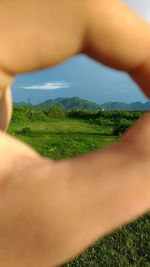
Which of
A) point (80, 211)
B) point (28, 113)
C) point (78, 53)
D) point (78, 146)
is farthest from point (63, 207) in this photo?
point (28, 113)

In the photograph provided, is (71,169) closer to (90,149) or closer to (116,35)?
(116,35)

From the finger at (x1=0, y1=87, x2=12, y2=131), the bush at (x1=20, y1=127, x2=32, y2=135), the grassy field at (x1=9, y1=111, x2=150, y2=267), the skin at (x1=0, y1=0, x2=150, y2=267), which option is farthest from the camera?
the bush at (x1=20, y1=127, x2=32, y2=135)

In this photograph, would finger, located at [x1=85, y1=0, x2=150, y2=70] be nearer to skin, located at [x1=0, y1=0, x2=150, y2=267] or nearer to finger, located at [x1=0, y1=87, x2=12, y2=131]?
skin, located at [x1=0, y1=0, x2=150, y2=267]

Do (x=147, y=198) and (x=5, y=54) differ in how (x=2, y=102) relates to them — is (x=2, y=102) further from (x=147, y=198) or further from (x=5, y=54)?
(x=147, y=198)

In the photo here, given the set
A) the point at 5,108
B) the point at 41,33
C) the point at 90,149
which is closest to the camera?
the point at 41,33

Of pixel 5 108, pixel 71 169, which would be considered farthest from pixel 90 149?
pixel 71 169

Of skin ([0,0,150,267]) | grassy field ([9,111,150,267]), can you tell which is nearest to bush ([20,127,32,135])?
grassy field ([9,111,150,267])

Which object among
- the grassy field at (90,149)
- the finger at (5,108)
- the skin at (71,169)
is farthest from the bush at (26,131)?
the skin at (71,169)
